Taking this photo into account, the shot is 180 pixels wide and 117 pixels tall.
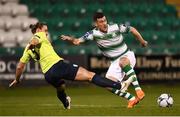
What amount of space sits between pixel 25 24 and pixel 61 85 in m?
11.9

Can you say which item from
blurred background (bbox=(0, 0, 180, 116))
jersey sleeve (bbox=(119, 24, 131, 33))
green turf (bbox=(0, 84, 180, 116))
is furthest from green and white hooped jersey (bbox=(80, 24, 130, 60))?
blurred background (bbox=(0, 0, 180, 116))

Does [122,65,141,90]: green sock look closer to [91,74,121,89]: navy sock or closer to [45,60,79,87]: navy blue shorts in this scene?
[91,74,121,89]: navy sock


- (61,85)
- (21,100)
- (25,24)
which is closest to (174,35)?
(25,24)

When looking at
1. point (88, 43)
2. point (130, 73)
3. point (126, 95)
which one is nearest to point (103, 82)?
point (126, 95)

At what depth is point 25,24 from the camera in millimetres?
23359

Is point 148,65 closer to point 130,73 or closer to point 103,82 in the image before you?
point 130,73

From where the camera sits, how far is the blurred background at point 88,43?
19.4 meters

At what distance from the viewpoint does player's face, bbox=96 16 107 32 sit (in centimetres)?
1212

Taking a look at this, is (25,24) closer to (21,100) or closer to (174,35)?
(174,35)

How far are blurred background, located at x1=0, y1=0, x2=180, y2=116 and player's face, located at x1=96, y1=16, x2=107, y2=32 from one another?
10.7 feet

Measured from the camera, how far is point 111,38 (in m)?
12.5

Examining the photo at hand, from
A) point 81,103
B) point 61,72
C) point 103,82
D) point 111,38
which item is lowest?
point 81,103

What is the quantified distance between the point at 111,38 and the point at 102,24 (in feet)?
1.52

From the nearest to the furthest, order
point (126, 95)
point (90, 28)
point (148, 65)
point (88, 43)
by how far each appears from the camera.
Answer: point (126, 95)
point (148, 65)
point (88, 43)
point (90, 28)
